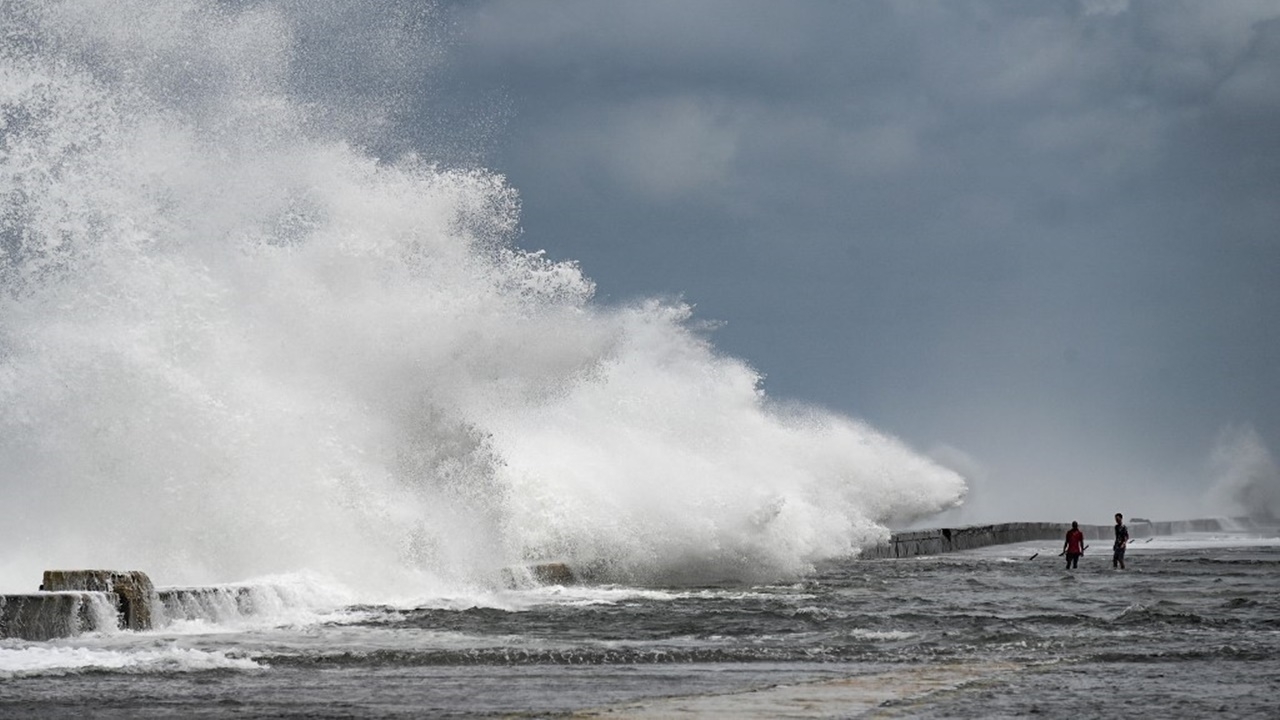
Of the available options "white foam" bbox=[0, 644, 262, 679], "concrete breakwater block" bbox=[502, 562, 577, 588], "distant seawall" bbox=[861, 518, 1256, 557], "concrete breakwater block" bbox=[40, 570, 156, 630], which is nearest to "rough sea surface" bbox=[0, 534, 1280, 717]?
"white foam" bbox=[0, 644, 262, 679]

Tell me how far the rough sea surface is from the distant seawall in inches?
898

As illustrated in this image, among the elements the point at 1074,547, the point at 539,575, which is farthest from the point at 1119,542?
the point at 539,575

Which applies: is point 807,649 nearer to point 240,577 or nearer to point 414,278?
point 240,577

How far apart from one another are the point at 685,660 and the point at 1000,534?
48064 millimetres

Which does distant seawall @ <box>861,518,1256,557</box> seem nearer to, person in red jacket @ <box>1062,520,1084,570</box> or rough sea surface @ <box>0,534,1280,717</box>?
person in red jacket @ <box>1062,520,1084,570</box>

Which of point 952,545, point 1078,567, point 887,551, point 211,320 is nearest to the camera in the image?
point 211,320

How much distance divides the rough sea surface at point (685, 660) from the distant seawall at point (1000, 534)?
2281 centimetres

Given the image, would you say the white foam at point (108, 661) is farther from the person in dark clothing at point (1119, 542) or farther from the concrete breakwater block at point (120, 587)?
the person in dark clothing at point (1119, 542)

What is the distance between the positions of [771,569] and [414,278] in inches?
330

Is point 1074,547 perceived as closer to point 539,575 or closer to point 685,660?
point 539,575

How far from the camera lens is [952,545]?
48406 millimetres

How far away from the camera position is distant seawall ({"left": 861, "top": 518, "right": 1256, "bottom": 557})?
42594mm

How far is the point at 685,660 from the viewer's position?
453 inches

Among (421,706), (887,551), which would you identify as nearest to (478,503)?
(421,706)
